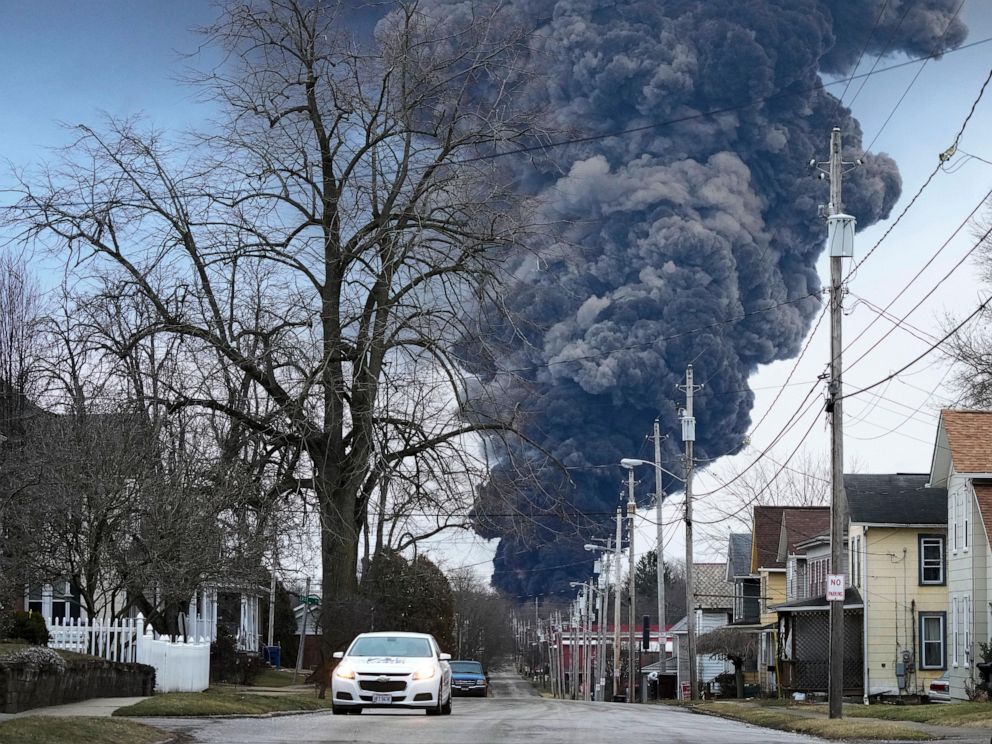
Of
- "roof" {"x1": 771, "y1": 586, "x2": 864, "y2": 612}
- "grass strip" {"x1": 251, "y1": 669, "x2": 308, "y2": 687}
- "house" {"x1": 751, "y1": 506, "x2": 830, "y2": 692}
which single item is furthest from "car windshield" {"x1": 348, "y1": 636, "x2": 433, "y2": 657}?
"house" {"x1": 751, "y1": 506, "x2": 830, "y2": 692}

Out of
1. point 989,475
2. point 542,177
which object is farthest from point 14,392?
point 542,177

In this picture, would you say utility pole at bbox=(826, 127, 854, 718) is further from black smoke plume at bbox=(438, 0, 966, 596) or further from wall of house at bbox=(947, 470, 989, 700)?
black smoke plume at bbox=(438, 0, 966, 596)

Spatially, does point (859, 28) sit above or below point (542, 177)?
above

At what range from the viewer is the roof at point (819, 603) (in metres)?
50.0

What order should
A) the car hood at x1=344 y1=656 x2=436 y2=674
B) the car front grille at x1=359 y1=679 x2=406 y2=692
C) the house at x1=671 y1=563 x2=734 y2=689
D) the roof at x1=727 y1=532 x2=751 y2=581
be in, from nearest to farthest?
the car front grille at x1=359 y1=679 x2=406 y2=692 → the car hood at x1=344 y1=656 x2=436 y2=674 → the roof at x1=727 y1=532 x2=751 y2=581 → the house at x1=671 y1=563 x2=734 y2=689

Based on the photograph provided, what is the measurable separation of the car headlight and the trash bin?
148ft

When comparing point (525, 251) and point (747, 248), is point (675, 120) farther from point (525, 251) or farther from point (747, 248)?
point (525, 251)

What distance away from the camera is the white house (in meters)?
42.3

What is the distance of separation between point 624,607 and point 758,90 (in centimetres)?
5908

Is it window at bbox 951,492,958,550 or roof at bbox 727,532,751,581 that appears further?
roof at bbox 727,532,751,581

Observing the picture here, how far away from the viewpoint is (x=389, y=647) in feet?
80.2

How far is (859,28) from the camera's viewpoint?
396ft

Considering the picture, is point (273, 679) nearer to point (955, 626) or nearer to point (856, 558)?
point (856, 558)

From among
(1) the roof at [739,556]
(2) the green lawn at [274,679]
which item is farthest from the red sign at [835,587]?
(1) the roof at [739,556]
